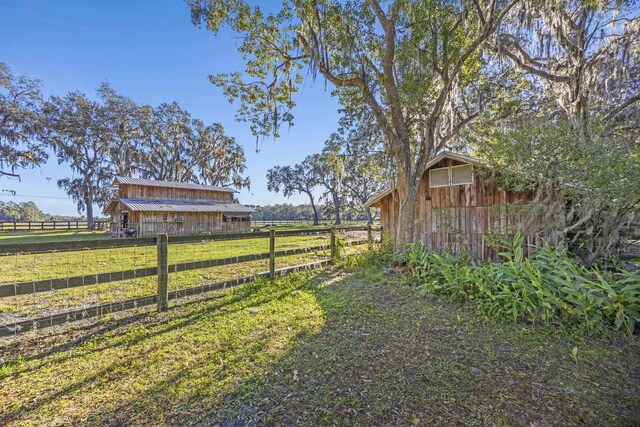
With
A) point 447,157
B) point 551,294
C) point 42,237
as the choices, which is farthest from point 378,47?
point 42,237

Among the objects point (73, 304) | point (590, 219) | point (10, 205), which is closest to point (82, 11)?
point (73, 304)

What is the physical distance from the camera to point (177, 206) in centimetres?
2148

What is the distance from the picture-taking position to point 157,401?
Answer: 222 centimetres

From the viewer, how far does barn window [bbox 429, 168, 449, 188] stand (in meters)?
8.68

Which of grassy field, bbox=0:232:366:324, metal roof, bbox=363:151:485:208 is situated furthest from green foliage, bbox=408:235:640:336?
grassy field, bbox=0:232:366:324

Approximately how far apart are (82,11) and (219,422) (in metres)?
10.3

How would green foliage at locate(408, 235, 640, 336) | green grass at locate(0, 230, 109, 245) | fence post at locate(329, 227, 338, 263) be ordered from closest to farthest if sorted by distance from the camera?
green foliage at locate(408, 235, 640, 336) < fence post at locate(329, 227, 338, 263) < green grass at locate(0, 230, 109, 245)

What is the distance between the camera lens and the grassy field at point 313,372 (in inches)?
83.7

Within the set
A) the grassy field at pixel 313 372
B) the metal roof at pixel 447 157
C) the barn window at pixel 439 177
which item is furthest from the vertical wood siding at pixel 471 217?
the grassy field at pixel 313 372

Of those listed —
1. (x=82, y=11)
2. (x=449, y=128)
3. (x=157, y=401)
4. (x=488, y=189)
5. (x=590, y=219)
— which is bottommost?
(x=157, y=401)

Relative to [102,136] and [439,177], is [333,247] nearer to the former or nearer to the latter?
[439,177]

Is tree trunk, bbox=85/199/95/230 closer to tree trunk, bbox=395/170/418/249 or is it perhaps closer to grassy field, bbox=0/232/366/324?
grassy field, bbox=0/232/366/324

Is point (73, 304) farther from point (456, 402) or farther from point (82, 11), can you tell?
point (82, 11)

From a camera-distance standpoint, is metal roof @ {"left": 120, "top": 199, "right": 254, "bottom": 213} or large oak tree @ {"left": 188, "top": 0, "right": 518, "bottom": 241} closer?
large oak tree @ {"left": 188, "top": 0, "right": 518, "bottom": 241}
